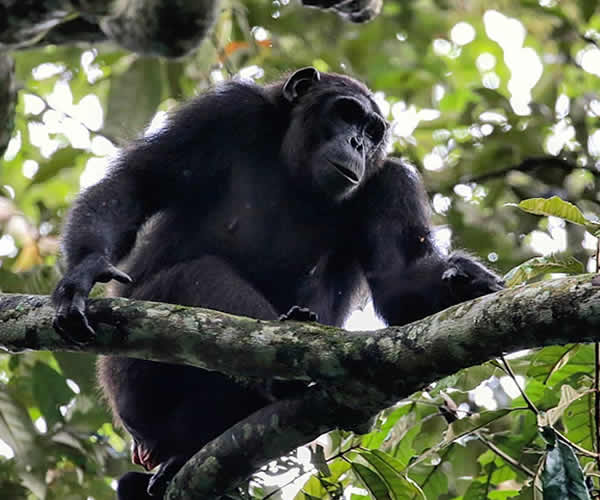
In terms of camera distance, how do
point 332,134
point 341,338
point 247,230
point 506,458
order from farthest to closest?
point 332,134 → point 247,230 → point 506,458 → point 341,338

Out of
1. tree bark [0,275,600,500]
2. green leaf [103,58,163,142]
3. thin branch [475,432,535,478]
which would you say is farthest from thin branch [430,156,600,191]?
tree bark [0,275,600,500]

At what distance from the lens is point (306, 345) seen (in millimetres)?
3814

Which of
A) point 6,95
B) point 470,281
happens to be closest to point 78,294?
point 6,95

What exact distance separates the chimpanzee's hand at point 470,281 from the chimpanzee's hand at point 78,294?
59.4 inches

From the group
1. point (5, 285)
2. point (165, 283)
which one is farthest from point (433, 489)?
point (5, 285)

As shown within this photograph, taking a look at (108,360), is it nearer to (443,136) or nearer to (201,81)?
(201,81)

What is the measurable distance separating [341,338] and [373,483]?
3.38 feet

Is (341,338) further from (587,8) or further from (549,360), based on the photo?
(587,8)

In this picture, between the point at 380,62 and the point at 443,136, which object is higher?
the point at 380,62

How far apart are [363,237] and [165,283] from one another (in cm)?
128

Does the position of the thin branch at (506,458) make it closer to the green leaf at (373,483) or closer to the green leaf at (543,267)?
the green leaf at (373,483)

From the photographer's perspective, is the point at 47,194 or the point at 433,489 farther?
the point at 47,194

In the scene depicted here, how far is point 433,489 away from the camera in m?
4.97

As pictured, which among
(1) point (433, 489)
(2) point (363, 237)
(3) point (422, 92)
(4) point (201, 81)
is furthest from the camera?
(3) point (422, 92)
